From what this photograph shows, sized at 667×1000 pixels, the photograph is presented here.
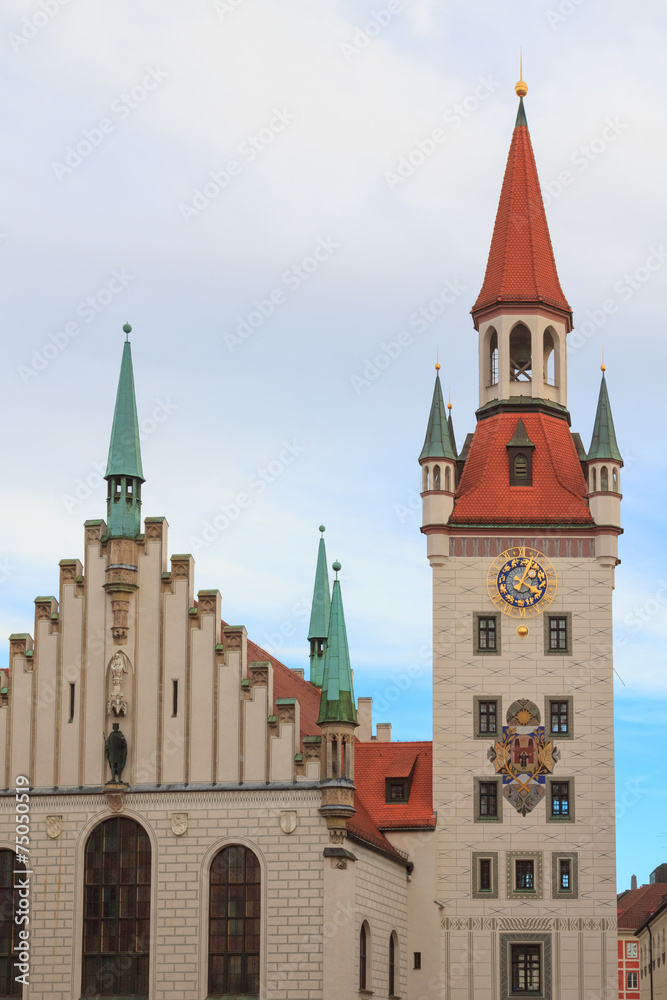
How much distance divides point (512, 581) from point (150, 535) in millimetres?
13923

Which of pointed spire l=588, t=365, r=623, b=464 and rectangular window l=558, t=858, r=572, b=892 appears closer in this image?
rectangular window l=558, t=858, r=572, b=892

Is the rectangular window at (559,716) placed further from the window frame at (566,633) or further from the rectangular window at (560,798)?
the rectangular window at (560,798)

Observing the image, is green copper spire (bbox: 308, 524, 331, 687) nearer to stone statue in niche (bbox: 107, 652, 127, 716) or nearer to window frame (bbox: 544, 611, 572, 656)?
window frame (bbox: 544, 611, 572, 656)

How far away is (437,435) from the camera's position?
6475 centimetres

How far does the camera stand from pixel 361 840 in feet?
179

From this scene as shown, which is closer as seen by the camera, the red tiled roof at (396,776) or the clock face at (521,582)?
the red tiled roof at (396,776)

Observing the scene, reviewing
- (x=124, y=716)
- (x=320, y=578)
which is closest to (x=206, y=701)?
(x=124, y=716)

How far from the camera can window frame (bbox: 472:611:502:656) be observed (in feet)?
202

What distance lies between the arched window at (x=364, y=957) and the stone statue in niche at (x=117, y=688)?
33.4 ft

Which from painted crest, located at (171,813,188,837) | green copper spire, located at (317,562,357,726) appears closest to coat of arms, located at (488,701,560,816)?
green copper spire, located at (317,562,357,726)

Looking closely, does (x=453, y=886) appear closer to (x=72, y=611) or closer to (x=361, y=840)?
(x=361, y=840)

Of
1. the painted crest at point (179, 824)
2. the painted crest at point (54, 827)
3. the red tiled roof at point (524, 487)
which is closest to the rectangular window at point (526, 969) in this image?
the painted crest at point (179, 824)

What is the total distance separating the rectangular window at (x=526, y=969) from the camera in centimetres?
5916

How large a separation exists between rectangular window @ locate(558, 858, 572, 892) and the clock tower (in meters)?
0.05
